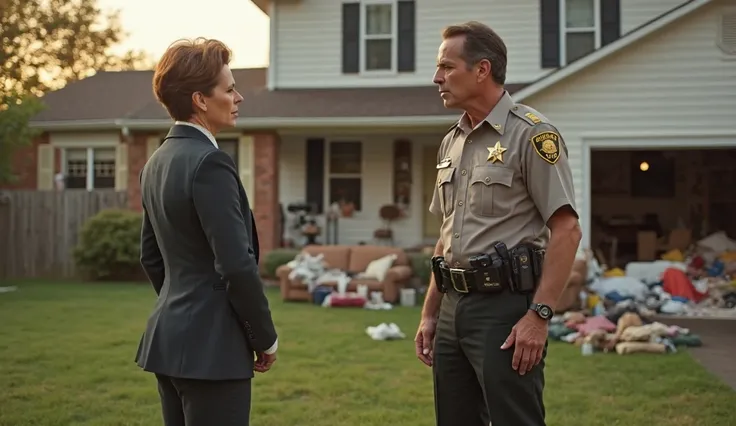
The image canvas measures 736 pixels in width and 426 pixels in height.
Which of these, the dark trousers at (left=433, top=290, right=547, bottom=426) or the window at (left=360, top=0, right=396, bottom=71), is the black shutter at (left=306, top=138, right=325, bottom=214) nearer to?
the window at (left=360, top=0, right=396, bottom=71)

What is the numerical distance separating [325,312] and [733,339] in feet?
17.3

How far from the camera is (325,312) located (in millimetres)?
11219

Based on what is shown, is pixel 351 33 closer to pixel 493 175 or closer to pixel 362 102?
pixel 362 102

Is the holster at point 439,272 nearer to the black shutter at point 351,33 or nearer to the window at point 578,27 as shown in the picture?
the window at point 578,27

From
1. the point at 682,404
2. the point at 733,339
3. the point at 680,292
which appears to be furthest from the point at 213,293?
the point at 680,292

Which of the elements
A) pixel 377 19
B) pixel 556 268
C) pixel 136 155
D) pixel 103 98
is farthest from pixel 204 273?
pixel 103 98

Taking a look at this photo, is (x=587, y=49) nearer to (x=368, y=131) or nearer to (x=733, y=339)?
(x=368, y=131)

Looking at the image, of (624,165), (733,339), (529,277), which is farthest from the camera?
(624,165)

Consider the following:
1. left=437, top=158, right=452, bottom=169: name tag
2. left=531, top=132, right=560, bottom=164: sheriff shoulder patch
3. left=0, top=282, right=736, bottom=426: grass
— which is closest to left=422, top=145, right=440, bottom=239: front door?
left=0, top=282, right=736, bottom=426: grass

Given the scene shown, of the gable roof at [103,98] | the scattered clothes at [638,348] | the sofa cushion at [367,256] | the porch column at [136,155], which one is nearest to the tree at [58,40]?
the gable roof at [103,98]

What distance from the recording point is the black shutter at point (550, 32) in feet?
49.9

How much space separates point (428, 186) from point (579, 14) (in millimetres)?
4436

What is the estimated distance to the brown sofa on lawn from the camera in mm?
12289

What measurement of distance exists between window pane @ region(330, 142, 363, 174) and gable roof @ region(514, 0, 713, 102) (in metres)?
4.88
